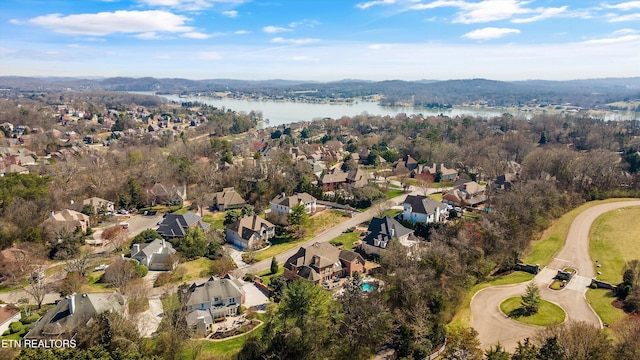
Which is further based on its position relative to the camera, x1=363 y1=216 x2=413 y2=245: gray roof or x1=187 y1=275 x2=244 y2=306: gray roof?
x1=363 y1=216 x2=413 y2=245: gray roof

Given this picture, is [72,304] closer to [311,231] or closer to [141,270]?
[141,270]

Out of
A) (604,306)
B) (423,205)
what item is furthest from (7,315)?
(604,306)

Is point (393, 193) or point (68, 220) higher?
point (68, 220)

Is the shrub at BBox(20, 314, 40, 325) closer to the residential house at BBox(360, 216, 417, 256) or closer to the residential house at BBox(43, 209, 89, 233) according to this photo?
the residential house at BBox(43, 209, 89, 233)

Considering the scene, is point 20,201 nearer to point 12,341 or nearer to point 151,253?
point 151,253

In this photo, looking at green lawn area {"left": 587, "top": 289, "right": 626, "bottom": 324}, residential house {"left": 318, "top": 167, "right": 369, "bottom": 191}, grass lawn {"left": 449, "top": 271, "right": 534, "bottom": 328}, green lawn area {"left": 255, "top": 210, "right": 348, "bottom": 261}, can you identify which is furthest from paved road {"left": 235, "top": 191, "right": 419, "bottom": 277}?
green lawn area {"left": 587, "top": 289, "right": 626, "bottom": 324}

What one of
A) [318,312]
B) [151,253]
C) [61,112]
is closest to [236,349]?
[318,312]
